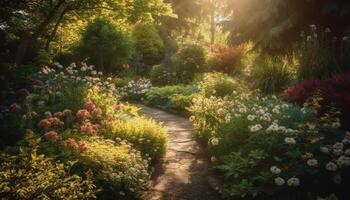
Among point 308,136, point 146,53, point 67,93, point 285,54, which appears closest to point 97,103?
point 67,93

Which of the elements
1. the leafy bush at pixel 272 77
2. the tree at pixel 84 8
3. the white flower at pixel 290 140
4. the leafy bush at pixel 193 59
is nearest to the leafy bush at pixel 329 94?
Answer: the white flower at pixel 290 140

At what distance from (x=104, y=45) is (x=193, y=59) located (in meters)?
5.01

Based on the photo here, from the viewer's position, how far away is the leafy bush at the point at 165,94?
11691 mm

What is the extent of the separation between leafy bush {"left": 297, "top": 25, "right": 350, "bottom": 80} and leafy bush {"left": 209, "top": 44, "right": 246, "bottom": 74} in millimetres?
5234

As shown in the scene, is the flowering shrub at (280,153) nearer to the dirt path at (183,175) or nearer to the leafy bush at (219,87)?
the dirt path at (183,175)

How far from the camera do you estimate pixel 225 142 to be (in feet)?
18.4

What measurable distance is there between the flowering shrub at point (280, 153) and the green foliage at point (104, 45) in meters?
12.7

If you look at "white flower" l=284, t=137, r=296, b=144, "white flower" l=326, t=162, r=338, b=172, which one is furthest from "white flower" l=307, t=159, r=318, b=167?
"white flower" l=284, t=137, r=296, b=144

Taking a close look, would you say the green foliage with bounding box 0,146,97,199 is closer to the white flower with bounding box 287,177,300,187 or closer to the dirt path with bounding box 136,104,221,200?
the dirt path with bounding box 136,104,221,200

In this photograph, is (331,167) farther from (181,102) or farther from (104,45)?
(104,45)

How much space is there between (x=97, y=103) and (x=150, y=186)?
2655 millimetres

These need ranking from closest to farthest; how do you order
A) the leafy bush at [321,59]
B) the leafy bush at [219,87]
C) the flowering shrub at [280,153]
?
the flowering shrub at [280,153], the leafy bush at [321,59], the leafy bush at [219,87]

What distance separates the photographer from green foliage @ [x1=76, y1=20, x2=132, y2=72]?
17.4 metres

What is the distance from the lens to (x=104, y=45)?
17453 mm
